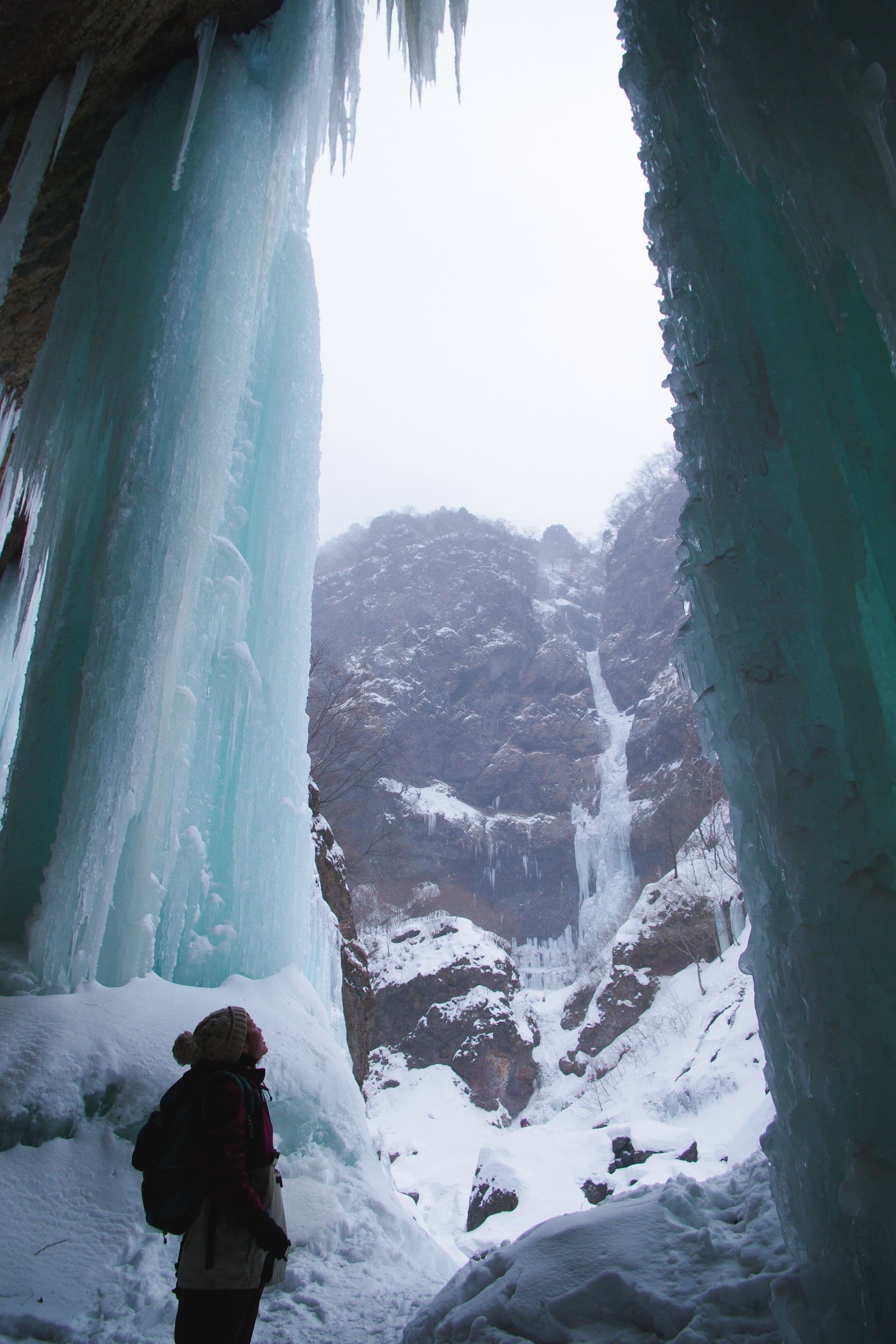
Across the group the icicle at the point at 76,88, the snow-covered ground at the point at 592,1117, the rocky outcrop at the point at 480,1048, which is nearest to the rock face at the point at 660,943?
the snow-covered ground at the point at 592,1117

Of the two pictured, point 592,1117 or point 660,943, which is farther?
point 660,943

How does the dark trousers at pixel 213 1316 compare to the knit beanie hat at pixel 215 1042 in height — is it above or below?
below

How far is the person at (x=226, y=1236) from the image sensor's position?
5.20 ft

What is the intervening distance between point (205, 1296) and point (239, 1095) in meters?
0.42

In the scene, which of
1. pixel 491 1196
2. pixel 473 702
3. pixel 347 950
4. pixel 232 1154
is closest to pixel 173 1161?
pixel 232 1154

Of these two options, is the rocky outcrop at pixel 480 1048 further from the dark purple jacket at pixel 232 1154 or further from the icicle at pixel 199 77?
the icicle at pixel 199 77

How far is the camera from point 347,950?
8344mm

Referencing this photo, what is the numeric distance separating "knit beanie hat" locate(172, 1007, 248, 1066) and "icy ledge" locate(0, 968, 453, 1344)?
1115mm

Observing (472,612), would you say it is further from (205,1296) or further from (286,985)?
(205,1296)

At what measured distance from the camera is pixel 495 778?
35.3 m

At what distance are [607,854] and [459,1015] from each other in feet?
50.4

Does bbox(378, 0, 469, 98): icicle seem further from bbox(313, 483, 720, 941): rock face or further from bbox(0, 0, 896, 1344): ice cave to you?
bbox(313, 483, 720, 941): rock face

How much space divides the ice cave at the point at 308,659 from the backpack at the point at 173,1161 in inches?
35.3

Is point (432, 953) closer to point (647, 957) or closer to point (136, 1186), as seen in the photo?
point (647, 957)
